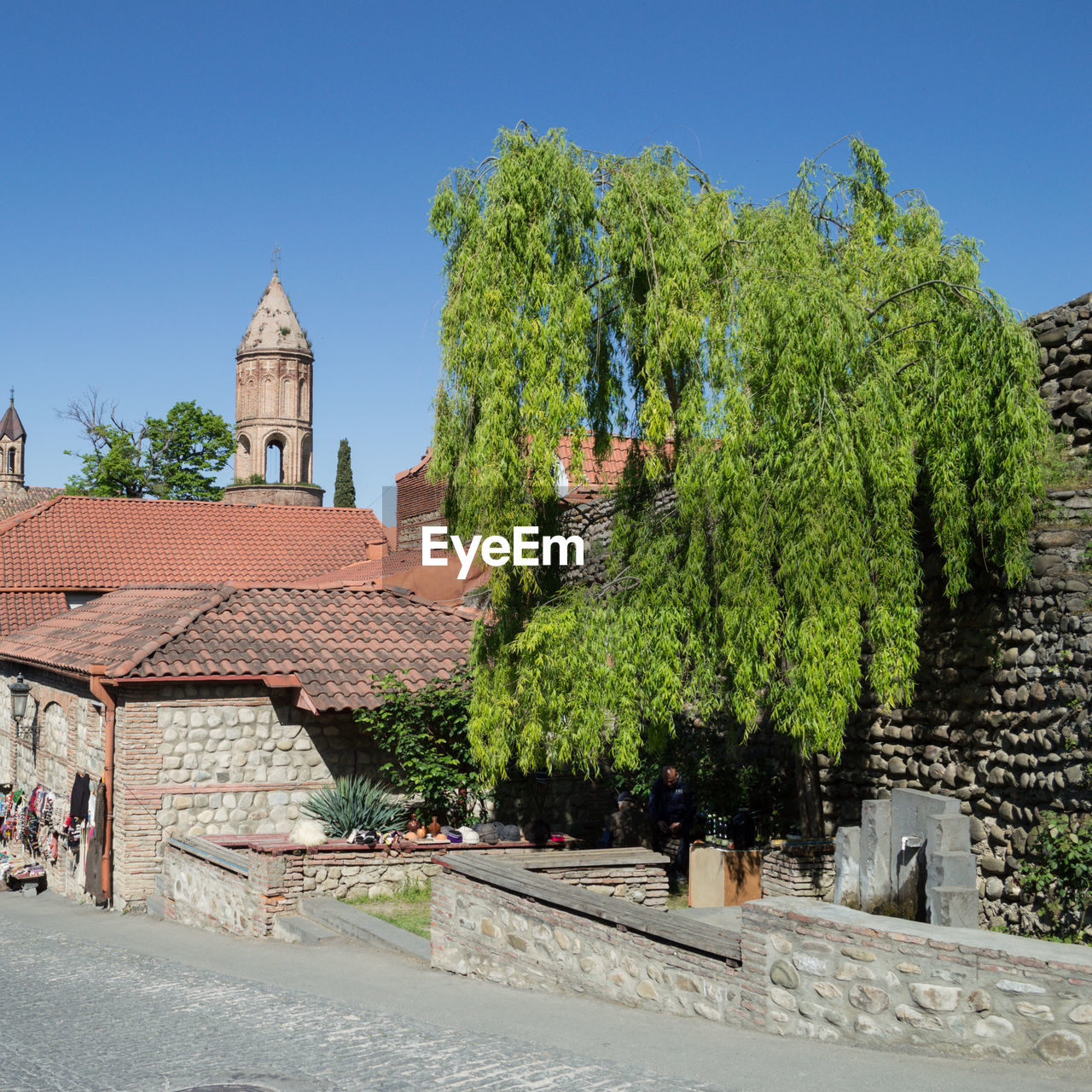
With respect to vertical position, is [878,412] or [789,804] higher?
[878,412]

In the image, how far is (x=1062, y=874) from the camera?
9.11 meters

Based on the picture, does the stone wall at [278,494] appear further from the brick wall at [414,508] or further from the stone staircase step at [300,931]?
the stone staircase step at [300,931]

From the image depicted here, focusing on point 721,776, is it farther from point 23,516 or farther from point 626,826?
point 23,516

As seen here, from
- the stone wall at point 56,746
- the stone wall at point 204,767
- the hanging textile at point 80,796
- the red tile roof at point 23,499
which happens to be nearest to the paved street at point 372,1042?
the stone wall at point 204,767

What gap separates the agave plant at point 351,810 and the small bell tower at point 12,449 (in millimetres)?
77321

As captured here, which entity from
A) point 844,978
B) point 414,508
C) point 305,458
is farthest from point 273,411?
point 844,978

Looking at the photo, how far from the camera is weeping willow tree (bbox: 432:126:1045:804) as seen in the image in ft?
31.8

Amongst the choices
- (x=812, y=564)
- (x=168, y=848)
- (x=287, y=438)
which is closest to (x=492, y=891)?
(x=812, y=564)

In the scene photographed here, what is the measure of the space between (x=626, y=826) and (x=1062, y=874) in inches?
260

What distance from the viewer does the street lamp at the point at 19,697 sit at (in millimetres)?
18234

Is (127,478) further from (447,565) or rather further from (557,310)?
(557,310)

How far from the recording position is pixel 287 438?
66438 millimetres

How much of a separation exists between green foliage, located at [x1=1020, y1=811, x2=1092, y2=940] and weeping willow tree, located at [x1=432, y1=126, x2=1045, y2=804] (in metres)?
1.64

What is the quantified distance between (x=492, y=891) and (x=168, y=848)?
6782mm
